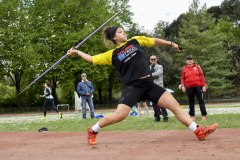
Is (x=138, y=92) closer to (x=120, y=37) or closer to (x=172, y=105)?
(x=172, y=105)

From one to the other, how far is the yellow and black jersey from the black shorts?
10 cm

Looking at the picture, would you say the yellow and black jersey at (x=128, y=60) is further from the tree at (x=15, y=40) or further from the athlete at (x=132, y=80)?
the tree at (x=15, y=40)

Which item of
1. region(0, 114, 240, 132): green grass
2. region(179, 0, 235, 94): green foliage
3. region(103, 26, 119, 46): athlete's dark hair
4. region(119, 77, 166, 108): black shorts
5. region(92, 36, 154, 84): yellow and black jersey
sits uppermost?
region(179, 0, 235, 94): green foliage

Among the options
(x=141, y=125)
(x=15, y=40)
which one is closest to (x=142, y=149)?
(x=141, y=125)

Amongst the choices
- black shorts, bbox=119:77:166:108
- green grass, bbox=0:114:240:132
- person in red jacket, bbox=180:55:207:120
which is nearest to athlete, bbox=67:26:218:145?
black shorts, bbox=119:77:166:108

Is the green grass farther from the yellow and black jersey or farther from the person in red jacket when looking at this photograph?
the yellow and black jersey

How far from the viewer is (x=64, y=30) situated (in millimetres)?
42594

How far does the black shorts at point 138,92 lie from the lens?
247 inches

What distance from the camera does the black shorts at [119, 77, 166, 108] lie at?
6.29 meters

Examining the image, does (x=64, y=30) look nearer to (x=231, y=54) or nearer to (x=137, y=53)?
(x=231, y=54)

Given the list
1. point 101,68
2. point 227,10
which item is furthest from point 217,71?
point 227,10

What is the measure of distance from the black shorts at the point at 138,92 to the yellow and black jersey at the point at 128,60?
10cm

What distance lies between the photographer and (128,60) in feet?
20.6

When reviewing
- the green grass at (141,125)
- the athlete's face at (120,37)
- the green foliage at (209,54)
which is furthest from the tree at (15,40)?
the athlete's face at (120,37)
